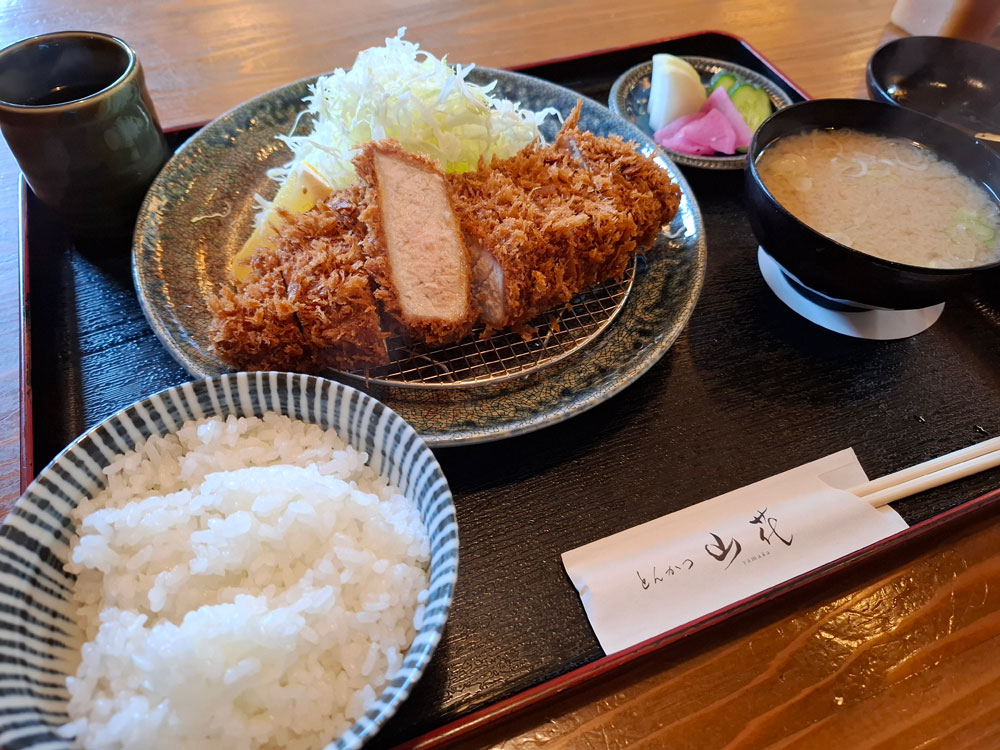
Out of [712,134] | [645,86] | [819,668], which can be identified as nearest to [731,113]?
[712,134]

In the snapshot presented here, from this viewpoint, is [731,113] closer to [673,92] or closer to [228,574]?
[673,92]

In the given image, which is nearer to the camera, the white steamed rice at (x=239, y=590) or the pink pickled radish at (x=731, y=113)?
the white steamed rice at (x=239, y=590)

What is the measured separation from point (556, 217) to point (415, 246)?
463 mm

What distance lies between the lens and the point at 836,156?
7.57 ft

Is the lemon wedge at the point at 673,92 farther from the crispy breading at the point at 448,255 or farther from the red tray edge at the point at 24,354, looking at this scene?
the red tray edge at the point at 24,354

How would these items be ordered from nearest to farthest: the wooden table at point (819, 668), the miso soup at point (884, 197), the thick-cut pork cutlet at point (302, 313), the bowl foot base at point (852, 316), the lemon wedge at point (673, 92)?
the wooden table at point (819, 668) → the thick-cut pork cutlet at point (302, 313) → the miso soup at point (884, 197) → the bowl foot base at point (852, 316) → the lemon wedge at point (673, 92)

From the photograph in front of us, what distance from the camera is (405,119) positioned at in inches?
92.1

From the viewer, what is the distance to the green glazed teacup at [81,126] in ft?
5.98

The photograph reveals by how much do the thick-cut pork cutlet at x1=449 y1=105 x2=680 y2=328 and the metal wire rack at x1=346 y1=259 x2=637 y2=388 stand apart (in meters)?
0.07

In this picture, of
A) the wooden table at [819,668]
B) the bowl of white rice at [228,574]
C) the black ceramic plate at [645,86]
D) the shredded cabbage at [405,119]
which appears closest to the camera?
the bowl of white rice at [228,574]

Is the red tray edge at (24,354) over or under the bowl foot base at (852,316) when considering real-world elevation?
over

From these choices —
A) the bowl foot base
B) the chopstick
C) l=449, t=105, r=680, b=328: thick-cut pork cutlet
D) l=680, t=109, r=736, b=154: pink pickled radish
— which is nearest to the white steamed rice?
l=449, t=105, r=680, b=328: thick-cut pork cutlet

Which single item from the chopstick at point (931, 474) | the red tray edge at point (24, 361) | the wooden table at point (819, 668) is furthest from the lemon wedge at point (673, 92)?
the red tray edge at point (24, 361)

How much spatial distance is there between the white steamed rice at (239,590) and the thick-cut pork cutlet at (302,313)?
1.41 feet
